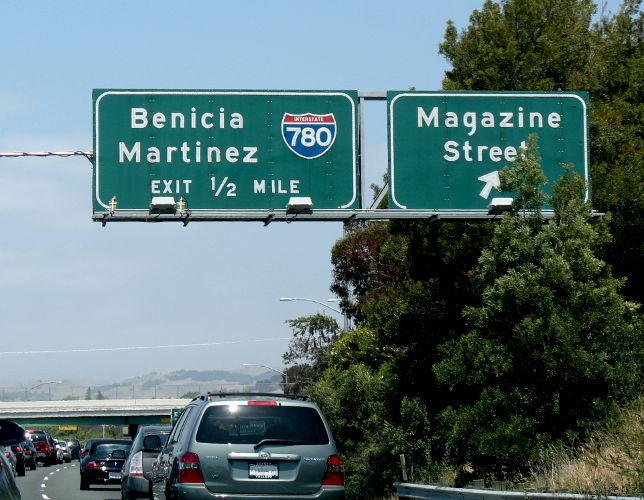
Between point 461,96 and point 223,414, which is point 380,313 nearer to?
point 461,96

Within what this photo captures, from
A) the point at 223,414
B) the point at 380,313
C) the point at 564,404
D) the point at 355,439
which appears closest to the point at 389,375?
the point at 380,313

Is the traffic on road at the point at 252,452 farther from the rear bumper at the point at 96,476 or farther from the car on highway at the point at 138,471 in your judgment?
the rear bumper at the point at 96,476

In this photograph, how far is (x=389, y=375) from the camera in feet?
→ 96.6

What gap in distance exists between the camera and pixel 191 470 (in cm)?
1368

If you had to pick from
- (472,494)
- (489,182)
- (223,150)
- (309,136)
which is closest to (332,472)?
(472,494)

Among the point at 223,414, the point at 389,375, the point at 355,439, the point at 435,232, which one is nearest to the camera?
the point at 223,414

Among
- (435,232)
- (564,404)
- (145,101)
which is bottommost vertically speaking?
(564,404)

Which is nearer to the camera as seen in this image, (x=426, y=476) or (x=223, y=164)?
(x=223, y=164)

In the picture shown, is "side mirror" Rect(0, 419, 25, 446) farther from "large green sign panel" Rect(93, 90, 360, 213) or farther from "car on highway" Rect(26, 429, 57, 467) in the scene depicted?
"car on highway" Rect(26, 429, 57, 467)

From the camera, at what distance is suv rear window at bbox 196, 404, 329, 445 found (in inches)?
547

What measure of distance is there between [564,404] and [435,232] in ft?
22.3

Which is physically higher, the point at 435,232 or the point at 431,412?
the point at 435,232

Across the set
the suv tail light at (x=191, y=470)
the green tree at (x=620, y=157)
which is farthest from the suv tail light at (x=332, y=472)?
the green tree at (x=620, y=157)

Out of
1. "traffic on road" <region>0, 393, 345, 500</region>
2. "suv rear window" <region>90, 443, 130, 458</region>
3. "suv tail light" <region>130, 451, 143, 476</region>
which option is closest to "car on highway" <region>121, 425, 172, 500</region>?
"suv tail light" <region>130, 451, 143, 476</region>
